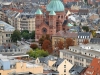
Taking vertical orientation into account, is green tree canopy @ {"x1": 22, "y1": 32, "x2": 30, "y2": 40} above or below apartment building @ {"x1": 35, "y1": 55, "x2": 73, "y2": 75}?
below

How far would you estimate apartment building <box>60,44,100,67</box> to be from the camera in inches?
2803

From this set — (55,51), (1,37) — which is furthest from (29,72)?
(1,37)

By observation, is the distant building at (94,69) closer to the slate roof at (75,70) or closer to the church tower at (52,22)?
the slate roof at (75,70)

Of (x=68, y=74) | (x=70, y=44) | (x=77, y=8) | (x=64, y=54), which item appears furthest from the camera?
(x=77, y=8)

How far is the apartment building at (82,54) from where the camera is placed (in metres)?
71.2

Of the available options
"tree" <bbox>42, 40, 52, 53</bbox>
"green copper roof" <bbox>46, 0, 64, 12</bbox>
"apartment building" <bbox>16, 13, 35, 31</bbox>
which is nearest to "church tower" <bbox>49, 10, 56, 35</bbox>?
"green copper roof" <bbox>46, 0, 64, 12</bbox>

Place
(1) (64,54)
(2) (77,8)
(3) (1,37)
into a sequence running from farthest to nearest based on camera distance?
(2) (77,8) → (3) (1,37) → (1) (64,54)

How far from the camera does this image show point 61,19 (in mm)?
106938

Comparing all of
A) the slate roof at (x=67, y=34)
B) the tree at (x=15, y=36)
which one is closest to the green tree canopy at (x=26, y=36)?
the tree at (x=15, y=36)

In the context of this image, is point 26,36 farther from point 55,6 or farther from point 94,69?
point 94,69

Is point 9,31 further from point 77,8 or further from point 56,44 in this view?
point 77,8

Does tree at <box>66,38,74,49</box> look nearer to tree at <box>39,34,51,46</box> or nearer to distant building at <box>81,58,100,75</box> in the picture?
tree at <box>39,34,51,46</box>

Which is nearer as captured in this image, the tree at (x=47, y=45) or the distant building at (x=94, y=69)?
the distant building at (x=94, y=69)

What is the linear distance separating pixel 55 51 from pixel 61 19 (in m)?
18.7
